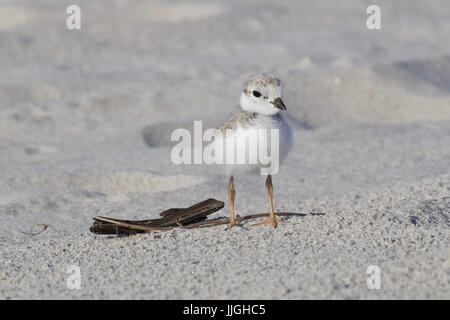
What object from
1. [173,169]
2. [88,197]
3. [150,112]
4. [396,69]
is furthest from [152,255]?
[396,69]

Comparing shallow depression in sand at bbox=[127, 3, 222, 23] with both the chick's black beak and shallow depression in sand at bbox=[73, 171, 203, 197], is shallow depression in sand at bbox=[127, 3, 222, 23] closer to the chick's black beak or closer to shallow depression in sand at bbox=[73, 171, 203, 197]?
shallow depression in sand at bbox=[73, 171, 203, 197]

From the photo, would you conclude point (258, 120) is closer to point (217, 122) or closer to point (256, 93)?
point (256, 93)

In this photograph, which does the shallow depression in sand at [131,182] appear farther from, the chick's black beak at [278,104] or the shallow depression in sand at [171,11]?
the shallow depression in sand at [171,11]

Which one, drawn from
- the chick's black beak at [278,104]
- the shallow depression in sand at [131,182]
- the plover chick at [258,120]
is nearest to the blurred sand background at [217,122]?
the shallow depression in sand at [131,182]

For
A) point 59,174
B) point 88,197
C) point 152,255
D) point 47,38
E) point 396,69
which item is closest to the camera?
point 152,255

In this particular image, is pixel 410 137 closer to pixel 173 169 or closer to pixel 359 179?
pixel 359 179

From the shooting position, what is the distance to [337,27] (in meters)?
10.5

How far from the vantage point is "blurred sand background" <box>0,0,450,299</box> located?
3.10 meters

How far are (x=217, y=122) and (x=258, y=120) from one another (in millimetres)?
3072

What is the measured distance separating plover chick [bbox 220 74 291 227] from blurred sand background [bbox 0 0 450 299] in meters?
0.40

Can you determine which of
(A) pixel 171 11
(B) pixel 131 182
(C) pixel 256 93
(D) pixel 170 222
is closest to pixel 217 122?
(B) pixel 131 182

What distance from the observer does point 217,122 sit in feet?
21.3
